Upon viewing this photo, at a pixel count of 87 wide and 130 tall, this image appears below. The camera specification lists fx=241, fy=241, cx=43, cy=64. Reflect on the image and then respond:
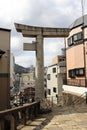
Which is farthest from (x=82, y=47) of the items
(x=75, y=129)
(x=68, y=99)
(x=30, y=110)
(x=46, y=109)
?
(x=75, y=129)

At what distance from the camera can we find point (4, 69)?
2047 centimetres

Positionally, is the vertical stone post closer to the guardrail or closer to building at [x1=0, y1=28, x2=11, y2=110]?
building at [x1=0, y1=28, x2=11, y2=110]

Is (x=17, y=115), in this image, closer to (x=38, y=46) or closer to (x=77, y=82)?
(x=38, y=46)

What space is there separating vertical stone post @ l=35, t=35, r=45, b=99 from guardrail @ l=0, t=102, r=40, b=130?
Answer: 3.04m

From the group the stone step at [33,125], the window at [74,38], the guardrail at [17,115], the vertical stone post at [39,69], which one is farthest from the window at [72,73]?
the stone step at [33,125]

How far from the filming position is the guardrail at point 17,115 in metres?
10.9

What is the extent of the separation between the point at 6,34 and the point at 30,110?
8517mm

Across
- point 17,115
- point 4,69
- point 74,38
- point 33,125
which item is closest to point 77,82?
point 74,38

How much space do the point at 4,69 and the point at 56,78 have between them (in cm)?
3554

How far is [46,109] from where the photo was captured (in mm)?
18219

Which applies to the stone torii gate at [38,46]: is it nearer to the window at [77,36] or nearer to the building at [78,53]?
the building at [78,53]

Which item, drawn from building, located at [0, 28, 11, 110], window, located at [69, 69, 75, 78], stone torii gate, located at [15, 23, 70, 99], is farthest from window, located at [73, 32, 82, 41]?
building, located at [0, 28, 11, 110]

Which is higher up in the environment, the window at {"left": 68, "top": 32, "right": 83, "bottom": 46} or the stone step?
the window at {"left": 68, "top": 32, "right": 83, "bottom": 46}

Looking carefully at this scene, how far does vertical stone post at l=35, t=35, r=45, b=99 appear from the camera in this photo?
20328 millimetres
